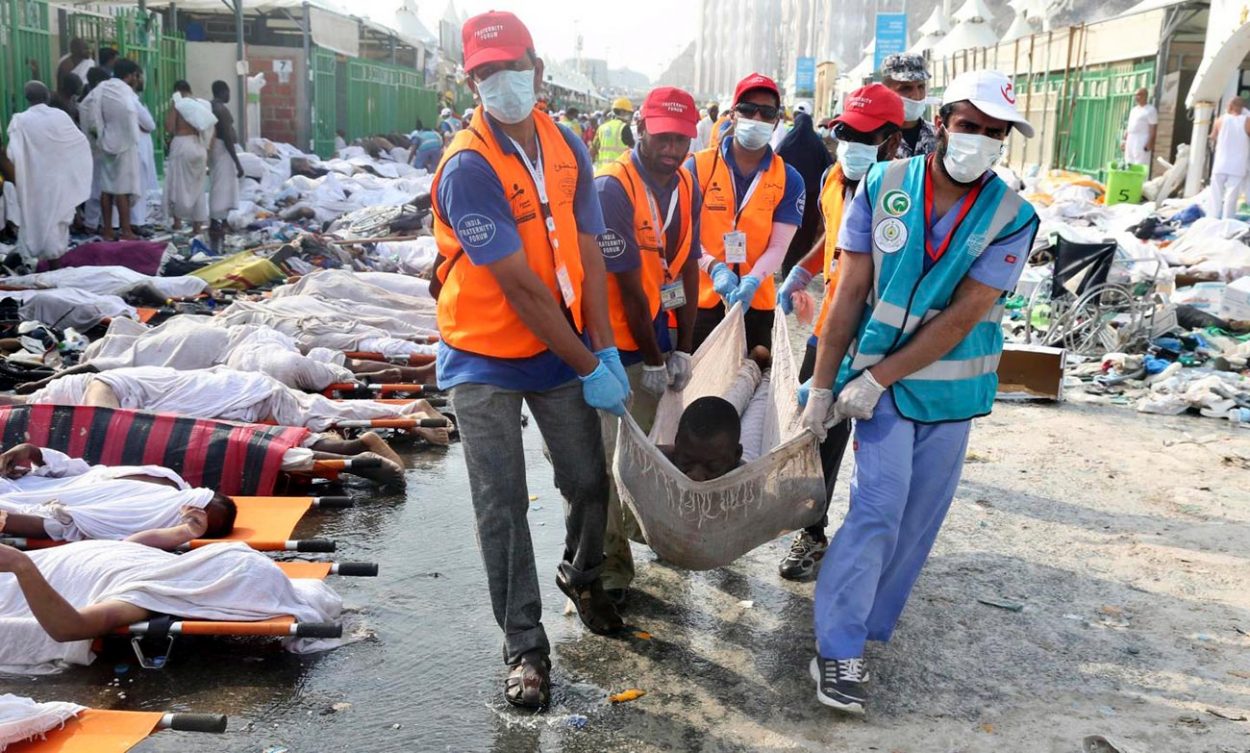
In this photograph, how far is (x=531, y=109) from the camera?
3.34 m

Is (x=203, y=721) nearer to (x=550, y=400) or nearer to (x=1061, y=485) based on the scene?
(x=550, y=400)

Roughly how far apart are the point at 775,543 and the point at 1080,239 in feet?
17.4

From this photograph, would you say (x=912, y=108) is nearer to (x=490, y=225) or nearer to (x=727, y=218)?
(x=727, y=218)

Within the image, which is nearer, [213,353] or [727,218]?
[727,218]

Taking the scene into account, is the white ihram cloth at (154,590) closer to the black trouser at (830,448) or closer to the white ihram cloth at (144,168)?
the black trouser at (830,448)

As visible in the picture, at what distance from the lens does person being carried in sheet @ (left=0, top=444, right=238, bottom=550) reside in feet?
13.7

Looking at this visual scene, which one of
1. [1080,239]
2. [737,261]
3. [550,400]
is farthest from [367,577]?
[1080,239]

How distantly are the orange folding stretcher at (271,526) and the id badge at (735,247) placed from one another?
1.91 m

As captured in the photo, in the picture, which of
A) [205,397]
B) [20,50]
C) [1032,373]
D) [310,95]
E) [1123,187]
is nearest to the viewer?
[205,397]

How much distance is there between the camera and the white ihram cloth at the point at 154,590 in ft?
11.7

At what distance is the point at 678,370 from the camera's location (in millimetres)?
4262

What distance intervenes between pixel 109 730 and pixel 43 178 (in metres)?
9.28

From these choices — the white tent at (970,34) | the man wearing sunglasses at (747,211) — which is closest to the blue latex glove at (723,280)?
the man wearing sunglasses at (747,211)

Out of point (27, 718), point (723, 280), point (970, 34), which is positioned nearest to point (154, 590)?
point (27, 718)
